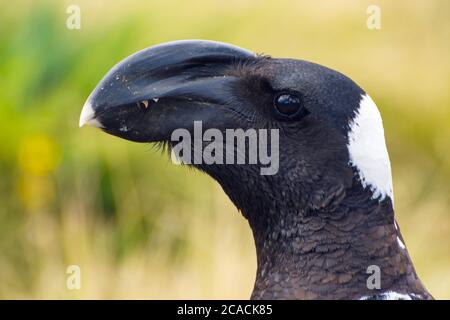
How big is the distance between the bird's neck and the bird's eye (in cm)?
30

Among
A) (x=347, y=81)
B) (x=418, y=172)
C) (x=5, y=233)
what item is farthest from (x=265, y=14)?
(x=347, y=81)

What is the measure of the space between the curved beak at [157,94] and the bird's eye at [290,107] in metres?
0.18

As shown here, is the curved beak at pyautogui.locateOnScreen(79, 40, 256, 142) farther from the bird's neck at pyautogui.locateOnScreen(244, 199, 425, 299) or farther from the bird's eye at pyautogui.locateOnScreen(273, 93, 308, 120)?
the bird's neck at pyautogui.locateOnScreen(244, 199, 425, 299)

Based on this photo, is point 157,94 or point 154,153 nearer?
point 157,94

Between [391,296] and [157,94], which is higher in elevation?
[157,94]

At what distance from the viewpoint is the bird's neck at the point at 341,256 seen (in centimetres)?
319

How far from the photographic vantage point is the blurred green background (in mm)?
6566

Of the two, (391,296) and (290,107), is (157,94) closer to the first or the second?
(290,107)

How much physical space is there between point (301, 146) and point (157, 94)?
1.56 ft

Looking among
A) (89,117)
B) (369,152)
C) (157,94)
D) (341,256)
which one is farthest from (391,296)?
(89,117)

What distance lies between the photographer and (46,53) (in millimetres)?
7539

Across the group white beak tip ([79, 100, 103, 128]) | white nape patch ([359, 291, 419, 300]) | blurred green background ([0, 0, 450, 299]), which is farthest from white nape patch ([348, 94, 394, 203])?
blurred green background ([0, 0, 450, 299])

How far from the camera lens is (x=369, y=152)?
321cm
